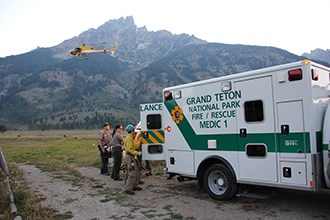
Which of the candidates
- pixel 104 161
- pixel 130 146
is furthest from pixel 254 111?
pixel 104 161

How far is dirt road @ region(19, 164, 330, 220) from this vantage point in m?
6.98

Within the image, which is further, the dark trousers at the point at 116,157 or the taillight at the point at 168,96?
the dark trousers at the point at 116,157

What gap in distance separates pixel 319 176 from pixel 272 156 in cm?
97

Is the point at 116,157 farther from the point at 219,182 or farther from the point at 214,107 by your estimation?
the point at 214,107

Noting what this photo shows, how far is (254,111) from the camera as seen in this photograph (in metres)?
7.24

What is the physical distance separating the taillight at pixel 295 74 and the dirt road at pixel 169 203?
2.81 meters

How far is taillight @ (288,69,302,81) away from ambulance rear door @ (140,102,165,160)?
5.52m

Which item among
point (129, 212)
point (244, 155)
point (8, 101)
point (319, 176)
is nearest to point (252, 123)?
point (244, 155)

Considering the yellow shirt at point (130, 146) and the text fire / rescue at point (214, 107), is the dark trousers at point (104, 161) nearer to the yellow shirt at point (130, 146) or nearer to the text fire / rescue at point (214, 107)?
the yellow shirt at point (130, 146)

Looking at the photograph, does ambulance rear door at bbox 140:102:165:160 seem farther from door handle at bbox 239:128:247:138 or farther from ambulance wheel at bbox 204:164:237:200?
door handle at bbox 239:128:247:138

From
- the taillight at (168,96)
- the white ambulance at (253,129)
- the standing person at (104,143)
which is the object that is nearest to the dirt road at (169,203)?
the white ambulance at (253,129)

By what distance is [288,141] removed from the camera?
6555 millimetres

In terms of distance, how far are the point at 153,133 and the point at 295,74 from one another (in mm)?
5995

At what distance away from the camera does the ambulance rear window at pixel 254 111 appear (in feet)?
23.2
